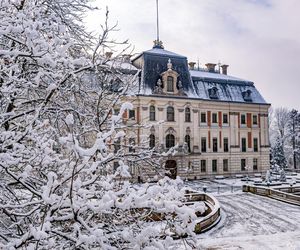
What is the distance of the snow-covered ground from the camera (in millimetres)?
14188

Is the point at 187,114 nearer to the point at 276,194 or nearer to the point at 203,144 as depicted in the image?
the point at 203,144

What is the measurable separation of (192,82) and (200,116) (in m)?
4.16

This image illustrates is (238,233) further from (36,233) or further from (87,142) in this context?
(36,233)

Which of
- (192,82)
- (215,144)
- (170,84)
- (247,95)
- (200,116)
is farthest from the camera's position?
(247,95)

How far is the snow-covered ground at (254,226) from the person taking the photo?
1419cm

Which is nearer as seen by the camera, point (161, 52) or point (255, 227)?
point (255, 227)

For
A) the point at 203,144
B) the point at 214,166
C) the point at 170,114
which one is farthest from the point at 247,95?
the point at 170,114

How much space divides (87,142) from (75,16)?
264 cm

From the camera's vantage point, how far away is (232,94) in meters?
42.4

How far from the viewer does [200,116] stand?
40250 mm

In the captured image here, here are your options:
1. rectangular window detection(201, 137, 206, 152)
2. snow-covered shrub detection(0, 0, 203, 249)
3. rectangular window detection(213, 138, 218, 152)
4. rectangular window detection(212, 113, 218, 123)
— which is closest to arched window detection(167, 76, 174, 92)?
rectangular window detection(212, 113, 218, 123)

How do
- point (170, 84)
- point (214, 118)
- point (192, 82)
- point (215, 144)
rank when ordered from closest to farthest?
point (170, 84), point (192, 82), point (215, 144), point (214, 118)

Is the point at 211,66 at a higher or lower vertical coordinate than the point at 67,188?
higher

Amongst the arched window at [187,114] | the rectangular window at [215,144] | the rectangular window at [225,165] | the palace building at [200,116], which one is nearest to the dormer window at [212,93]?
the palace building at [200,116]
